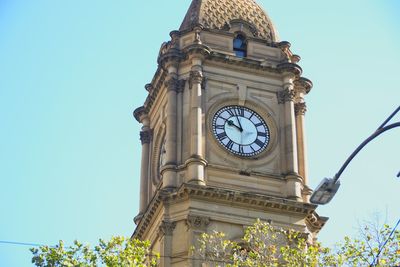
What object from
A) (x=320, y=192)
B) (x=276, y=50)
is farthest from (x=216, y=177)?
(x=320, y=192)

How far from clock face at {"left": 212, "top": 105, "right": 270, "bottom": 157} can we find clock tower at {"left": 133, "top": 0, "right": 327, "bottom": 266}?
0.18 feet

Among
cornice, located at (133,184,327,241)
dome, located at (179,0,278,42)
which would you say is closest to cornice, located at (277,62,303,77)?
dome, located at (179,0,278,42)

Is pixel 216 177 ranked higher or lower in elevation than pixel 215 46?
lower

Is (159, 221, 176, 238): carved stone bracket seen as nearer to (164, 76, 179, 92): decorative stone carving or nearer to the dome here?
(164, 76, 179, 92): decorative stone carving

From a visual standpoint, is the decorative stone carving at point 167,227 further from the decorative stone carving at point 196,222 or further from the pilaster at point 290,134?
the pilaster at point 290,134

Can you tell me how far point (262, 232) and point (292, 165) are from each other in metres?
11.5

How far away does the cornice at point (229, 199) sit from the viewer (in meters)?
46.6

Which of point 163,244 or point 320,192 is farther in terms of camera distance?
point 163,244

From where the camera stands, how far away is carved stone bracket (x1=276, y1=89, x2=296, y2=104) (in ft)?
171

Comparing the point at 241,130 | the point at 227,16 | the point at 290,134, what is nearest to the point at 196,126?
the point at 241,130

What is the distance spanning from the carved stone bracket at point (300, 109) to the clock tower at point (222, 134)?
0.06 meters

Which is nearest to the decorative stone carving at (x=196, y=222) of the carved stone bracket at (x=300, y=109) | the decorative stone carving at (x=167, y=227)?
the decorative stone carving at (x=167, y=227)

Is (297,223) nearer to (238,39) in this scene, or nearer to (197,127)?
(197,127)

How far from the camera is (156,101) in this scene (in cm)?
5434
